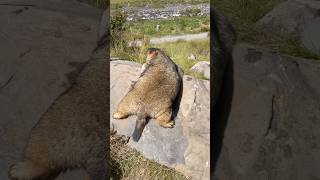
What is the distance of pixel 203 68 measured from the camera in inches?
208

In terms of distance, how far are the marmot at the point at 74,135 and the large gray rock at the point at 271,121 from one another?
45.4 inches

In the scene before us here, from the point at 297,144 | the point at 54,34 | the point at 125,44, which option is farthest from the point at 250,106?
the point at 54,34

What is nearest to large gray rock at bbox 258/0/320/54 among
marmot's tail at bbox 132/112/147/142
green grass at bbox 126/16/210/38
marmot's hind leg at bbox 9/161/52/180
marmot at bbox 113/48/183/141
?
green grass at bbox 126/16/210/38

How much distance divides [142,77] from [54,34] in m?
0.99

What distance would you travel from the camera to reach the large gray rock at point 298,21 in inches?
230

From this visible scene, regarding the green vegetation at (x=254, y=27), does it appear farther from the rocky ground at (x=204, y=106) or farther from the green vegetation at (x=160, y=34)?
the green vegetation at (x=160, y=34)

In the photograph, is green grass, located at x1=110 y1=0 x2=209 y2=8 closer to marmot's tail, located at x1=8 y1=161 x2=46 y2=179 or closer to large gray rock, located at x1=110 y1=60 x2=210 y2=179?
large gray rock, located at x1=110 y1=60 x2=210 y2=179

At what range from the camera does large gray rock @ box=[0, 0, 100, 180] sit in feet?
16.7

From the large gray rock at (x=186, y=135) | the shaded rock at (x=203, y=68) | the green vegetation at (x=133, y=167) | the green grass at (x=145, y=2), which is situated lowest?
the green vegetation at (x=133, y=167)

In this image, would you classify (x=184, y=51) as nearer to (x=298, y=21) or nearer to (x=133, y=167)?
(x=133, y=167)

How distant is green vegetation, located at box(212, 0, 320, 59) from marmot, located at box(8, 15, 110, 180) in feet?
4.99

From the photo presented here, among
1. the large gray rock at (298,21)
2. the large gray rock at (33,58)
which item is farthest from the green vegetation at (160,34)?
the large gray rock at (298,21)

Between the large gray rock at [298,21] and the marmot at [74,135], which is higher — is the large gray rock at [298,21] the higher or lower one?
the higher one

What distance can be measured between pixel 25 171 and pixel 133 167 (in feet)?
3.31
